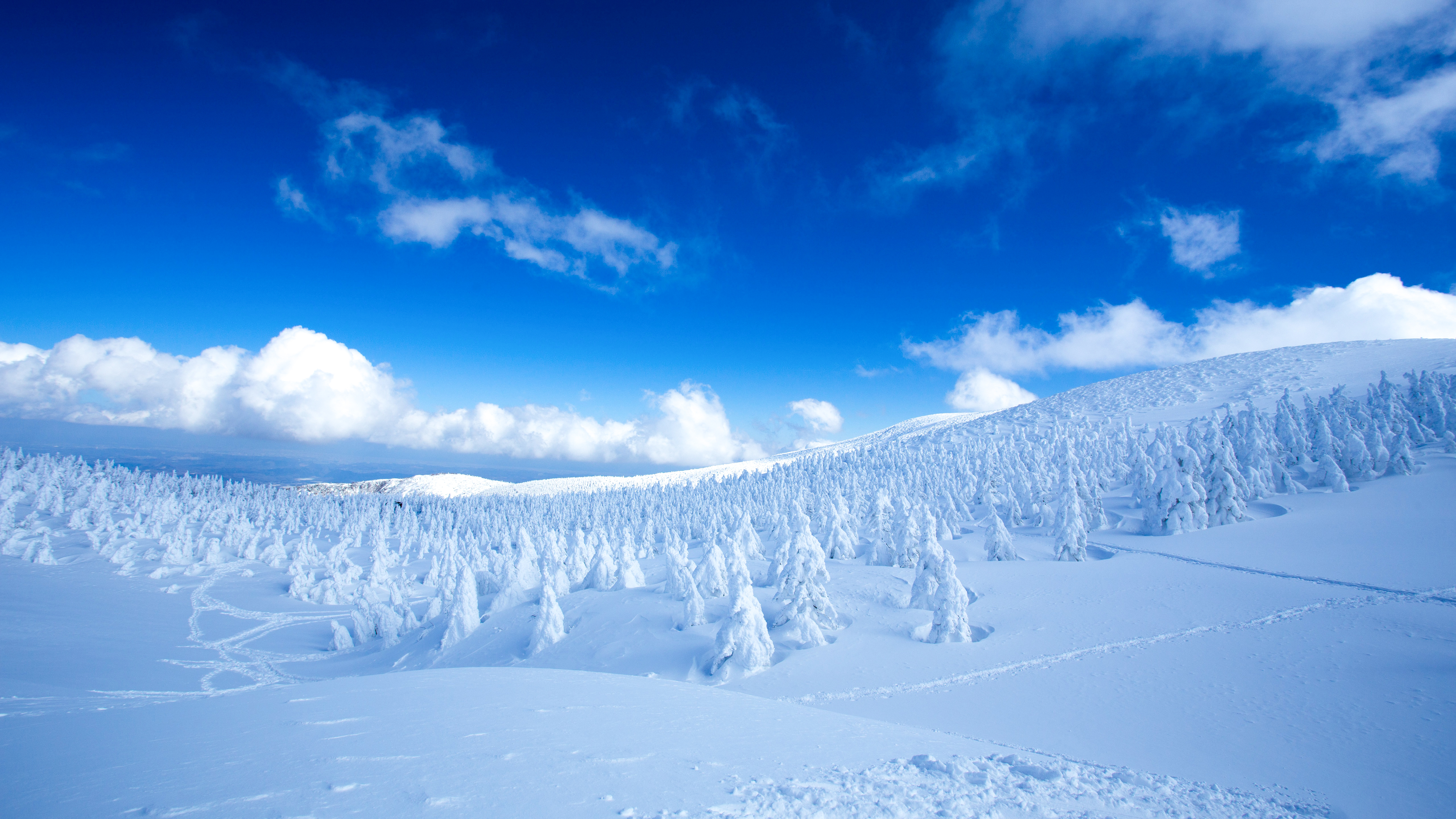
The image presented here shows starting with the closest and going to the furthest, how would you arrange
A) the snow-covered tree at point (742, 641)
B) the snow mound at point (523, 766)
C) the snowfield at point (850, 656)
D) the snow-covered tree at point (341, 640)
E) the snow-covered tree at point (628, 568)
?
the snow mound at point (523, 766) → the snowfield at point (850, 656) → the snow-covered tree at point (742, 641) → the snow-covered tree at point (341, 640) → the snow-covered tree at point (628, 568)

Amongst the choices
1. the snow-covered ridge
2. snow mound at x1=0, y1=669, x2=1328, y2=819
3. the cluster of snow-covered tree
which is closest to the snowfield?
snow mound at x1=0, y1=669, x2=1328, y2=819

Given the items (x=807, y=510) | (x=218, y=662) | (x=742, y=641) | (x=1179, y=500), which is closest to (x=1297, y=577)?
(x=1179, y=500)

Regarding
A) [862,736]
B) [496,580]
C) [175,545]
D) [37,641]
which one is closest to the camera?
[862,736]

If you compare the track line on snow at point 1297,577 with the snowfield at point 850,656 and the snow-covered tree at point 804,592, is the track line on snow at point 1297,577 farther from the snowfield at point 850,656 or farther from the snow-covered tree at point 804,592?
the snow-covered tree at point 804,592

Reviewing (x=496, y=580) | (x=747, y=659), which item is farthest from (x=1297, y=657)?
(x=496, y=580)

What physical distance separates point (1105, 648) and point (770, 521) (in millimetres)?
69070

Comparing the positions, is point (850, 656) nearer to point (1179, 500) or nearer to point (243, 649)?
point (1179, 500)

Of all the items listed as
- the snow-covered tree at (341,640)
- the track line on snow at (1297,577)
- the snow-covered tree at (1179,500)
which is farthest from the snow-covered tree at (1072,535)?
the snow-covered tree at (341,640)

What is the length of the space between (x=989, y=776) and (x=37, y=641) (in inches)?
2437

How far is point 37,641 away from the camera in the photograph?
123ft

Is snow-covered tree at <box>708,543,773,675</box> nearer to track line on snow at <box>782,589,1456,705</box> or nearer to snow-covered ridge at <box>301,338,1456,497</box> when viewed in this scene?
track line on snow at <box>782,589,1456,705</box>

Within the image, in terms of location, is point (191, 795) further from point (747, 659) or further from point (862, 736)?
point (747, 659)

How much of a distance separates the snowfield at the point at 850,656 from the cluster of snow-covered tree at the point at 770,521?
1.54ft

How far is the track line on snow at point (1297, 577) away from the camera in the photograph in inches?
974
